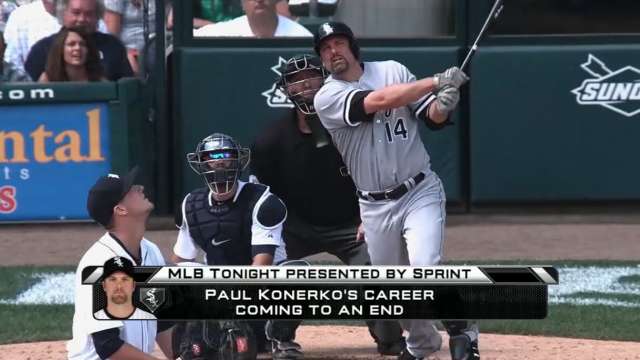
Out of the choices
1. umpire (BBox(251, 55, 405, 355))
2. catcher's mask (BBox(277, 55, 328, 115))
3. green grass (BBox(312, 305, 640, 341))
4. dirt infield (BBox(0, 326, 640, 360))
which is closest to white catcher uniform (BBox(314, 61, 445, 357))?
catcher's mask (BBox(277, 55, 328, 115))

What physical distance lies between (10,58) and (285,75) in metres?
4.27

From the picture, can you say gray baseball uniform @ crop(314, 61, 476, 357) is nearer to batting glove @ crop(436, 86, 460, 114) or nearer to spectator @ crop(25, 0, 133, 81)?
batting glove @ crop(436, 86, 460, 114)

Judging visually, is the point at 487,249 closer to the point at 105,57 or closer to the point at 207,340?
the point at 105,57

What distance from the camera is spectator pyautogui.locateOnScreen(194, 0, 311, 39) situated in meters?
12.0

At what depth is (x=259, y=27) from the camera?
12094 mm

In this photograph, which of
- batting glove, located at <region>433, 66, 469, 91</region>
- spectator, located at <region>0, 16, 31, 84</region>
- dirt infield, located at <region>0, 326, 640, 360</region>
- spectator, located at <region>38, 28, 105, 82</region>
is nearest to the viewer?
batting glove, located at <region>433, 66, 469, 91</region>

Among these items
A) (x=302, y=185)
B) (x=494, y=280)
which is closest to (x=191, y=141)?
(x=302, y=185)

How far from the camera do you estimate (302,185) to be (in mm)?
8672

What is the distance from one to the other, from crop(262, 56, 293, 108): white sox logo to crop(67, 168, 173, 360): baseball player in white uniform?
17.8 feet

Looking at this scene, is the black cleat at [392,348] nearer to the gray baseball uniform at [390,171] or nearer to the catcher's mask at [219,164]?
the gray baseball uniform at [390,171]

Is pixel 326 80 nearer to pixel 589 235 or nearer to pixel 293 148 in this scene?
pixel 293 148

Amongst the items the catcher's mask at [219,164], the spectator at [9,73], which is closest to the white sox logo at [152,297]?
the catcher's mask at [219,164]

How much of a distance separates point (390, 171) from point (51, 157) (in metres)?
4.71

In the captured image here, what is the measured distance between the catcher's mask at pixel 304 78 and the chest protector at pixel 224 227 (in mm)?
646
